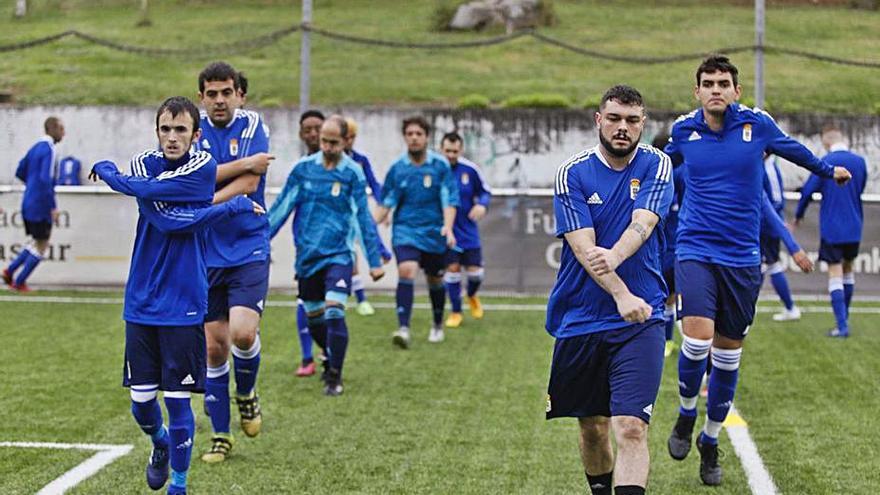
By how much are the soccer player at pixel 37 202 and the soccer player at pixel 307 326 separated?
578 centimetres

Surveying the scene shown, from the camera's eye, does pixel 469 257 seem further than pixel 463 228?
Yes

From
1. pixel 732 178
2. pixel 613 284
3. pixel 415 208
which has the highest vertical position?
pixel 732 178

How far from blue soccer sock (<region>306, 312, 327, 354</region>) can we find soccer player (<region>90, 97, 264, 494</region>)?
3.87 m

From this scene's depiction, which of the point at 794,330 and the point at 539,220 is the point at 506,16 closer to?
the point at 539,220

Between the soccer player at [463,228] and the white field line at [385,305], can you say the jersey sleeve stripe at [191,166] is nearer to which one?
the soccer player at [463,228]

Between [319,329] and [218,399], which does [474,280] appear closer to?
[319,329]

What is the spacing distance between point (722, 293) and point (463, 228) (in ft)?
25.3

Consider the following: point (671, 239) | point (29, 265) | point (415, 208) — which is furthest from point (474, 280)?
point (29, 265)

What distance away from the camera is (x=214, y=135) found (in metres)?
7.61

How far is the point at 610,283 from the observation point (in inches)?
204

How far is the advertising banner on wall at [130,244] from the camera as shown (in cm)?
1684

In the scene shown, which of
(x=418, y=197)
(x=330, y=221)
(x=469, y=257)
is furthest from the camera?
(x=469, y=257)

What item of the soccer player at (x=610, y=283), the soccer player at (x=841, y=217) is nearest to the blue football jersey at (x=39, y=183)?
the soccer player at (x=841, y=217)

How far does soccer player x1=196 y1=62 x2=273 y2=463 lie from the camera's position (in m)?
7.48
